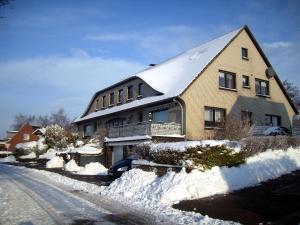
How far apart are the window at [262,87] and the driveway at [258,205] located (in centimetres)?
1805

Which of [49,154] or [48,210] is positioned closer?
[48,210]

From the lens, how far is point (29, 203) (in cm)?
1341


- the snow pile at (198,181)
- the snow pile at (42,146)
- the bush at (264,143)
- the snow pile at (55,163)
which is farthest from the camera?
the snow pile at (42,146)

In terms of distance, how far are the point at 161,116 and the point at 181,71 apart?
4.84 meters

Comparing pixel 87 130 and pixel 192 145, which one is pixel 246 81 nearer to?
pixel 192 145

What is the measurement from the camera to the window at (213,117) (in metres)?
29.0

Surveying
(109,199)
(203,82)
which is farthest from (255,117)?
(109,199)

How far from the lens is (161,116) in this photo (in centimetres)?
3000

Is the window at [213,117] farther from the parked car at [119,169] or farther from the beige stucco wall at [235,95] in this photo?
the parked car at [119,169]

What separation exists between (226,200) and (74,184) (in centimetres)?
999

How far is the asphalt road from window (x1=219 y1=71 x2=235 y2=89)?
712 inches

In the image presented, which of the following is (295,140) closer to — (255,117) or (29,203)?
(255,117)

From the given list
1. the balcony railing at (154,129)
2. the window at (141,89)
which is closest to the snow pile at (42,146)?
the window at (141,89)

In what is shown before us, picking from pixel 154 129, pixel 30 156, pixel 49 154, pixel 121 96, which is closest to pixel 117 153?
pixel 154 129
